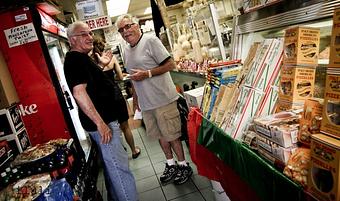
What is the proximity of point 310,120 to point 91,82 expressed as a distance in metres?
1.98

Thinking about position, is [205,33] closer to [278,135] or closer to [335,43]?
[278,135]

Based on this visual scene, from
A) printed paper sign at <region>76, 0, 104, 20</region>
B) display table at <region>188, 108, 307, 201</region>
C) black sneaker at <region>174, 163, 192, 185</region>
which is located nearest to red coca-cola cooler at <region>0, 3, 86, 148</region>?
black sneaker at <region>174, 163, 192, 185</region>

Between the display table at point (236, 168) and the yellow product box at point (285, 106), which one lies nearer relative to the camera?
the display table at point (236, 168)

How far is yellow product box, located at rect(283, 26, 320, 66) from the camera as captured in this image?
4.36 ft

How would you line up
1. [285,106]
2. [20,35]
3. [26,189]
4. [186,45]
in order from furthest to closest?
[186,45] → [20,35] → [26,189] → [285,106]

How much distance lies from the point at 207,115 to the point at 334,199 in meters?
1.33

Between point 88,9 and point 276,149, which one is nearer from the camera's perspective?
point 276,149

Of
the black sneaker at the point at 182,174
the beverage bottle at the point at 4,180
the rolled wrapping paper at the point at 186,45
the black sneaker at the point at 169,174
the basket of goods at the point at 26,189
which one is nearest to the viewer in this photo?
the basket of goods at the point at 26,189

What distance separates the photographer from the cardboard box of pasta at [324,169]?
91cm

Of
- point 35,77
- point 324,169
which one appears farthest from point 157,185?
point 324,169

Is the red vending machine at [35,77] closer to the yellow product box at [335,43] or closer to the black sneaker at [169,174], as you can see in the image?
the black sneaker at [169,174]

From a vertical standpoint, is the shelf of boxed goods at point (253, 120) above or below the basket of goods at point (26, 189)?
above

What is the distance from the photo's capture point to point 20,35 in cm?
320

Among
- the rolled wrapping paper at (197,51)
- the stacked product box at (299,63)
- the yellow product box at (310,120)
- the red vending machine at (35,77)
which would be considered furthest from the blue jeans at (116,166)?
the yellow product box at (310,120)
